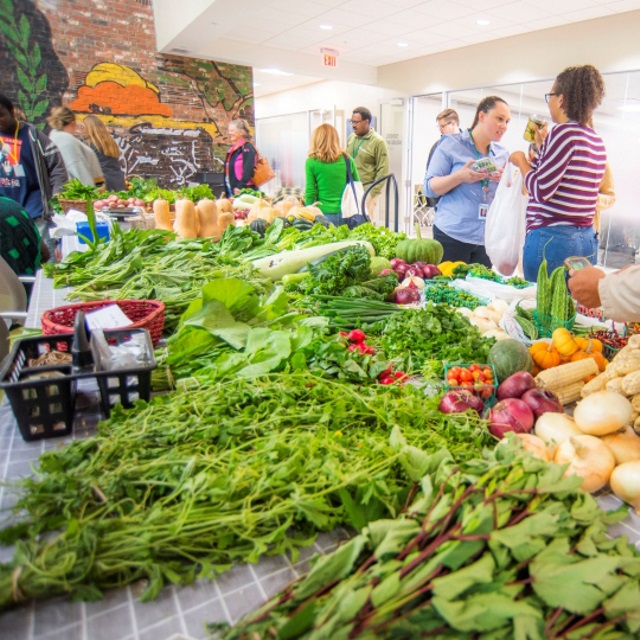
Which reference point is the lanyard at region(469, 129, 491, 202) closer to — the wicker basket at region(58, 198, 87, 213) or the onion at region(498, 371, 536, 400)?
the onion at region(498, 371, 536, 400)

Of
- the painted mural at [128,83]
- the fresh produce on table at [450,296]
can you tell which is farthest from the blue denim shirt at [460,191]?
the painted mural at [128,83]

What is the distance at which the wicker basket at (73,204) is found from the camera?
4.77 meters

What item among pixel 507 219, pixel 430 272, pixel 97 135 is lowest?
pixel 430 272

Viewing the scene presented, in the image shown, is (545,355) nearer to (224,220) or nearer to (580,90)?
(580,90)

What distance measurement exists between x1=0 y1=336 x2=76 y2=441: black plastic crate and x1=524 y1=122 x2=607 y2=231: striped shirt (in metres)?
2.94

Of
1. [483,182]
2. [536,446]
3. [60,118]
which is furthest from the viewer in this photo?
[60,118]

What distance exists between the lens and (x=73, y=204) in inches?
190

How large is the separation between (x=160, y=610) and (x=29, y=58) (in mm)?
9642

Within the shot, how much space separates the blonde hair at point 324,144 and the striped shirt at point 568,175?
222 centimetres

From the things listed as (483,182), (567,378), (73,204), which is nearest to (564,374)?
(567,378)

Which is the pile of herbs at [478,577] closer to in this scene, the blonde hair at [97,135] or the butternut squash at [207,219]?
the butternut squash at [207,219]

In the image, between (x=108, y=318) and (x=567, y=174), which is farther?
(x=567, y=174)

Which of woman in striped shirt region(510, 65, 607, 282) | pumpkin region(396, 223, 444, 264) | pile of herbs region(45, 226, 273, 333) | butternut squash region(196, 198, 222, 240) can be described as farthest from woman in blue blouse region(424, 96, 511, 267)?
butternut squash region(196, 198, 222, 240)

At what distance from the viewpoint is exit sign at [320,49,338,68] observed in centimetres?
954
